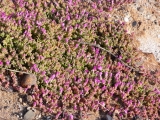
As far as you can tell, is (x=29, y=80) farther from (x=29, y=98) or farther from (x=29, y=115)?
(x=29, y=115)

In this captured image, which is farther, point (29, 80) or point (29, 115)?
point (29, 80)

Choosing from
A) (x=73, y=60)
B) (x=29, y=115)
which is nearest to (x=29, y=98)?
(x=29, y=115)

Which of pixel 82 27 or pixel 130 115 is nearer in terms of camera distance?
pixel 130 115

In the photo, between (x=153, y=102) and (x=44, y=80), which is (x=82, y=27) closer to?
(x=44, y=80)

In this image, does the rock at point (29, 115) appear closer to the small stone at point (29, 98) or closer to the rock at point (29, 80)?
the small stone at point (29, 98)

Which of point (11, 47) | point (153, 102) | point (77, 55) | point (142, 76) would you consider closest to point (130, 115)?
point (153, 102)

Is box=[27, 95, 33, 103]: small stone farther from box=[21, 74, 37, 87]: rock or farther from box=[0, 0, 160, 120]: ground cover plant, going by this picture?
box=[21, 74, 37, 87]: rock

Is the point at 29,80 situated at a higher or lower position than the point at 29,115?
higher
